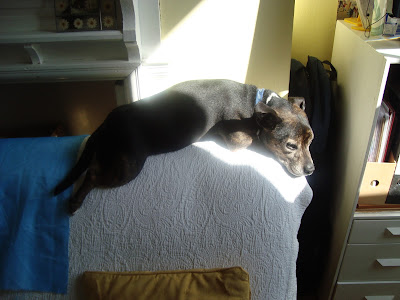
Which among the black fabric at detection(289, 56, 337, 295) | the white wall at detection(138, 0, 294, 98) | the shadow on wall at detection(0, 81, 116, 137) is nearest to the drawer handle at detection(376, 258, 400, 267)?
the black fabric at detection(289, 56, 337, 295)

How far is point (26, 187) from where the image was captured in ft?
3.82

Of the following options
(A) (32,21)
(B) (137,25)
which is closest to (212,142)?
(B) (137,25)

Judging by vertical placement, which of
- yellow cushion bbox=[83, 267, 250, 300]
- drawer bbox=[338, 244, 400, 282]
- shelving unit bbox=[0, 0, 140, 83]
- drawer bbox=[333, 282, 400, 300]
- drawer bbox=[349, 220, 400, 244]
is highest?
shelving unit bbox=[0, 0, 140, 83]

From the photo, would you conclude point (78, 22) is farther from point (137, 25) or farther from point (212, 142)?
point (212, 142)

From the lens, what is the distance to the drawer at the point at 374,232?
1369 millimetres

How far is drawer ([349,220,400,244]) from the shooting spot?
137 centimetres

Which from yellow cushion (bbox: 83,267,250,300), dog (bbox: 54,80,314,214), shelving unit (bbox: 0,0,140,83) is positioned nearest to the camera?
yellow cushion (bbox: 83,267,250,300)

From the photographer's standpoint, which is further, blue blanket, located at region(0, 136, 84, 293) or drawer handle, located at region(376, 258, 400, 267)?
drawer handle, located at region(376, 258, 400, 267)

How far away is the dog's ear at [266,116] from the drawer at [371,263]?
0.64m

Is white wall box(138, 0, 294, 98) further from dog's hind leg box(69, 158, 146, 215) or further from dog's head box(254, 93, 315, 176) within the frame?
dog's hind leg box(69, 158, 146, 215)

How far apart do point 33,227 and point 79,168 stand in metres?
0.24

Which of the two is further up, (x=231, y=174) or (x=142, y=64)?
(x=142, y=64)

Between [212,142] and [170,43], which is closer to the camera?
[212,142]

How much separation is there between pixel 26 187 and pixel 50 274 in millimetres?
299
